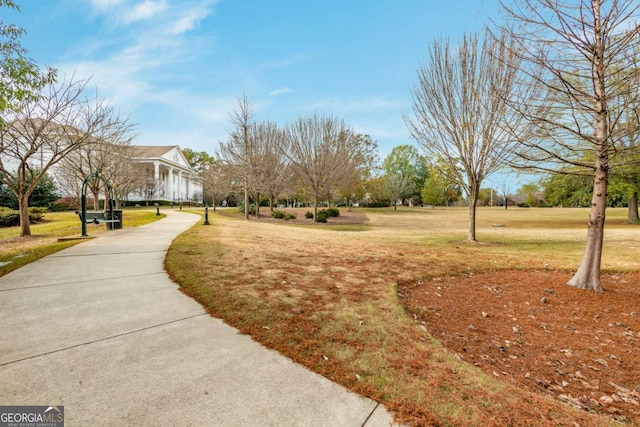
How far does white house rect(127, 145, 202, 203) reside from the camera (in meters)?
39.7

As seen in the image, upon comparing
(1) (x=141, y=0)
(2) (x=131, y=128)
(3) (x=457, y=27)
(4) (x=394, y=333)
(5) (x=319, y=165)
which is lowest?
(4) (x=394, y=333)

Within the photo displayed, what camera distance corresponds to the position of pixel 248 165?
940 inches

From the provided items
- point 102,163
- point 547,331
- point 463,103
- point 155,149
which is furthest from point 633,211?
point 155,149

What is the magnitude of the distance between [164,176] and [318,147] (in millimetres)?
36632

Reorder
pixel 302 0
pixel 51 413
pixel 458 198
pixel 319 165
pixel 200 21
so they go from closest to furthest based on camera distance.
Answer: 1. pixel 51 413
2. pixel 302 0
3. pixel 200 21
4. pixel 319 165
5. pixel 458 198

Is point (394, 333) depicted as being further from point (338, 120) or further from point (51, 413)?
point (338, 120)

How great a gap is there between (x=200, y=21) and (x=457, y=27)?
10.0m

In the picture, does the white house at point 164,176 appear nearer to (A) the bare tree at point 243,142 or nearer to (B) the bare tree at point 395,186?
(A) the bare tree at point 243,142

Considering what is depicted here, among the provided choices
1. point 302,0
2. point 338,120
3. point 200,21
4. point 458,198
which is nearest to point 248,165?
point 338,120
